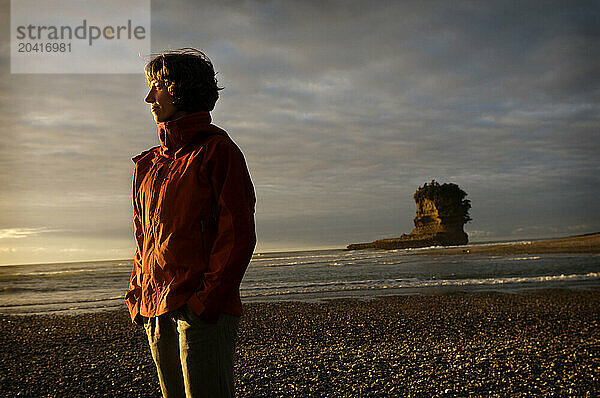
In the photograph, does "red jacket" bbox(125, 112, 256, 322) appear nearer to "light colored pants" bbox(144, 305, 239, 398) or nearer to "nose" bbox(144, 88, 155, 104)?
"light colored pants" bbox(144, 305, 239, 398)

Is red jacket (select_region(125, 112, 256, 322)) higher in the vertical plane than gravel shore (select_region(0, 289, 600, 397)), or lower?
higher

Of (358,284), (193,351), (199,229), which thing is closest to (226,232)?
(199,229)

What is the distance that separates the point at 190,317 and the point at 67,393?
229 inches

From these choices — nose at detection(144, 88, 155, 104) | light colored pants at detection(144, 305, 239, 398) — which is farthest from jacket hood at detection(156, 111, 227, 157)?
light colored pants at detection(144, 305, 239, 398)

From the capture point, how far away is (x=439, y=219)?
7119cm

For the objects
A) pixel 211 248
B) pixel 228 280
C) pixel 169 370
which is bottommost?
pixel 169 370

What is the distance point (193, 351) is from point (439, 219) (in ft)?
236

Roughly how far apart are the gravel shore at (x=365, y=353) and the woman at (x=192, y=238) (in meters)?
4.35

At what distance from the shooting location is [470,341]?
921 centimetres

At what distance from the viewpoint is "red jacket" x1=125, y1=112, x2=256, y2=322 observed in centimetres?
226

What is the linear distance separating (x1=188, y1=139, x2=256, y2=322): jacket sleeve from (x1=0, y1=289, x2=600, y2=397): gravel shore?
4586 mm

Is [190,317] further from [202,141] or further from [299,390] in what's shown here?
[299,390]

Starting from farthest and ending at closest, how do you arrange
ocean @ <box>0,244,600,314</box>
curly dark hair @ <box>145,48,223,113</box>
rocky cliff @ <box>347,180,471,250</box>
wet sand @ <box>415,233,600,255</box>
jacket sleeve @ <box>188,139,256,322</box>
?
rocky cliff @ <box>347,180,471,250</box>
wet sand @ <box>415,233,600,255</box>
ocean @ <box>0,244,600,314</box>
curly dark hair @ <box>145,48,223,113</box>
jacket sleeve @ <box>188,139,256,322</box>

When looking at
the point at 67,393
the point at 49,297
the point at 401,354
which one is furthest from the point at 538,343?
the point at 49,297
